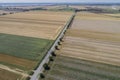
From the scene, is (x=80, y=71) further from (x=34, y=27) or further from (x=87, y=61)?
(x=34, y=27)

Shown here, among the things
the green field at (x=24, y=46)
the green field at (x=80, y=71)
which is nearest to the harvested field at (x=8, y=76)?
the green field at (x=80, y=71)

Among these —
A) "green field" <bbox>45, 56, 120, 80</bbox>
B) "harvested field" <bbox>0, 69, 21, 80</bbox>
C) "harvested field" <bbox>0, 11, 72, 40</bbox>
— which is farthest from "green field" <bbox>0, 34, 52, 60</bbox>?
"harvested field" <bbox>0, 69, 21, 80</bbox>

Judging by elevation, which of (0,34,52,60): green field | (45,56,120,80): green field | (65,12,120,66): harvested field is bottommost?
(65,12,120,66): harvested field

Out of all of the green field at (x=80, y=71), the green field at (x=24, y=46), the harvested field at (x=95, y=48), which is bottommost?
the harvested field at (x=95, y=48)

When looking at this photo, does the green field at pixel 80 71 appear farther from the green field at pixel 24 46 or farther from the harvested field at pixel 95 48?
the green field at pixel 24 46

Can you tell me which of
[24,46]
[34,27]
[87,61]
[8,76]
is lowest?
[34,27]

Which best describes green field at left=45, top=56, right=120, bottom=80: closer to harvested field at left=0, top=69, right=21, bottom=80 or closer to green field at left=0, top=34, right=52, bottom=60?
harvested field at left=0, top=69, right=21, bottom=80

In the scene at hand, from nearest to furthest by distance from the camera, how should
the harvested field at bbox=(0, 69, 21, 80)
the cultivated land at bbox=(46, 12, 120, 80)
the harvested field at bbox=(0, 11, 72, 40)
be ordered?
1. the harvested field at bbox=(0, 69, 21, 80)
2. the cultivated land at bbox=(46, 12, 120, 80)
3. the harvested field at bbox=(0, 11, 72, 40)

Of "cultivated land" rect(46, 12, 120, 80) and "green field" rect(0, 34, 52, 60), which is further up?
"green field" rect(0, 34, 52, 60)

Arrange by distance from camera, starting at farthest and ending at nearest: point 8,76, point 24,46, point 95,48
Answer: point 24,46
point 95,48
point 8,76

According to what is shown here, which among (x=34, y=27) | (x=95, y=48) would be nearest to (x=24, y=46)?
(x=95, y=48)
